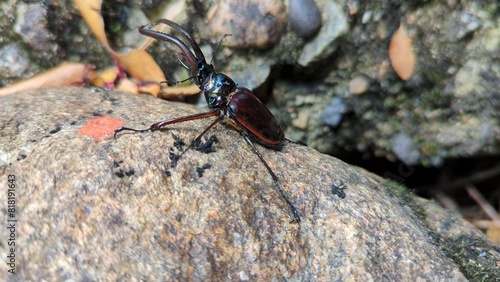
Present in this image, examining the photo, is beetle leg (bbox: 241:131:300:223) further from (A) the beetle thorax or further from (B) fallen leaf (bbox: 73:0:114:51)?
(B) fallen leaf (bbox: 73:0:114:51)

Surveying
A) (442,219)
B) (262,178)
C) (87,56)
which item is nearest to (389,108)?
(442,219)

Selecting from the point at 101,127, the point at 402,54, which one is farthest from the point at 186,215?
the point at 402,54

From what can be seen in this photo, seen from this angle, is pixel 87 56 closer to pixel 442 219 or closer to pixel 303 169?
pixel 303 169

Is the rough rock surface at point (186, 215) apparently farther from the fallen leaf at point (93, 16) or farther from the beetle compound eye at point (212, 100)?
the fallen leaf at point (93, 16)

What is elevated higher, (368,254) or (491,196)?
(491,196)

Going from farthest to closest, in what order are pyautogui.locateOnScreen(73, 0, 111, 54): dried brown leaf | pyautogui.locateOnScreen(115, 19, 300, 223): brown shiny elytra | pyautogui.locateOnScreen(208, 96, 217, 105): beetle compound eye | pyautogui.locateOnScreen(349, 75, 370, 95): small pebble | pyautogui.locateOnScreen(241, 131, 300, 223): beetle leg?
pyautogui.locateOnScreen(349, 75, 370, 95): small pebble → pyautogui.locateOnScreen(73, 0, 111, 54): dried brown leaf → pyautogui.locateOnScreen(208, 96, 217, 105): beetle compound eye → pyautogui.locateOnScreen(115, 19, 300, 223): brown shiny elytra → pyautogui.locateOnScreen(241, 131, 300, 223): beetle leg

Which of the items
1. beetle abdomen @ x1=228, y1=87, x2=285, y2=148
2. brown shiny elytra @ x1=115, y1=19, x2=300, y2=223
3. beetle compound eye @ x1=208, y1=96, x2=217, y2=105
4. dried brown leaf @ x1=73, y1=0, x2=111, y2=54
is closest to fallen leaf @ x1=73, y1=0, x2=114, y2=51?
dried brown leaf @ x1=73, y1=0, x2=111, y2=54
